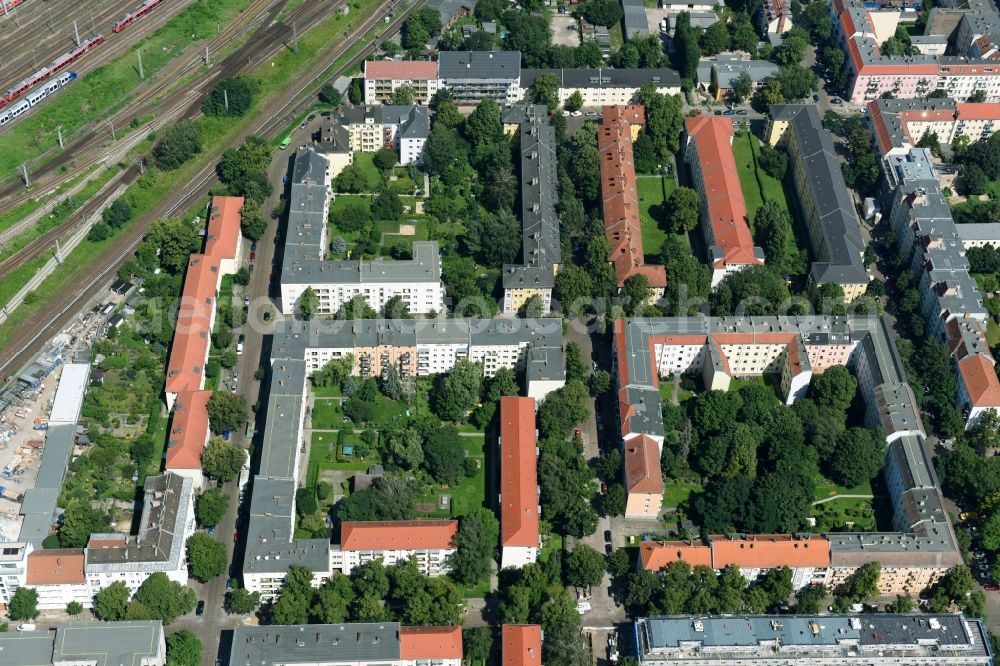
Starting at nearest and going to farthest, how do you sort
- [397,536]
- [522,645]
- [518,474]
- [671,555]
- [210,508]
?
[522,645], [397,536], [671,555], [210,508], [518,474]

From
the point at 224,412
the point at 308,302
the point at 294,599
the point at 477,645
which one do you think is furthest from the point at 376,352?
the point at 477,645

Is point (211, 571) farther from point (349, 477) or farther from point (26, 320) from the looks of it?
point (26, 320)

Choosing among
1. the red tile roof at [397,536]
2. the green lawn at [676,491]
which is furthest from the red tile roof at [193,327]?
the green lawn at [676,491]

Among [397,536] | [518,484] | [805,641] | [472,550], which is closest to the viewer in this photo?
[805,641]

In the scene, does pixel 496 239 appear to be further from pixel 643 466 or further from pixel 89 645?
pixel 89 645

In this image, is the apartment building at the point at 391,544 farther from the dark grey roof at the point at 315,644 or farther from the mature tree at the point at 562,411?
the mature tree at the point at 562,411

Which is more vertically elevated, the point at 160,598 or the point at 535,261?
Result: the point at 535,261
